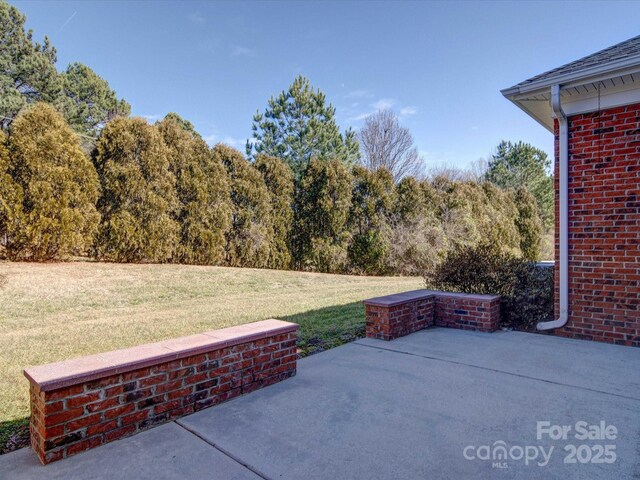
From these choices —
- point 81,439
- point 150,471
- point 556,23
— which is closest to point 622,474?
point 150,471

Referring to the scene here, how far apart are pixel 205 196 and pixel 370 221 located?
6111 mm

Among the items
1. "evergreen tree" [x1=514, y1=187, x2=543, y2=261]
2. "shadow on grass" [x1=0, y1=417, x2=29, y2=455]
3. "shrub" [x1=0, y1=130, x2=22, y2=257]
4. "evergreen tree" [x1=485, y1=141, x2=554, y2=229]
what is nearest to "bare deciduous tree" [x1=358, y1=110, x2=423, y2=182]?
"evergreen tree" [x1=485, y1=141, x2=554, y2=229]

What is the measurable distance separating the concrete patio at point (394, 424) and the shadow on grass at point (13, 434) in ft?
1.00

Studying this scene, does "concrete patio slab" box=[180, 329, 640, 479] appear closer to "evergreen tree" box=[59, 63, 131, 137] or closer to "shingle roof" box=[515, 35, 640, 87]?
"shingle roof" box=[515, 35, 640, 87]

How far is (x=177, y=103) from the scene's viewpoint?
22609mm

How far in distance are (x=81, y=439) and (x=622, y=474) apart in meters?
3.13

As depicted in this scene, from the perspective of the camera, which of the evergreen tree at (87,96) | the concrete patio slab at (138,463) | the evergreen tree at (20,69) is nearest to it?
the concrete patio slab at (138,463)

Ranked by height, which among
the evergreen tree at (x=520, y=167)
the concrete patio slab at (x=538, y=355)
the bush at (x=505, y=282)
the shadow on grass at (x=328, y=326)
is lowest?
the shadow on grass at (x=328, y=326)

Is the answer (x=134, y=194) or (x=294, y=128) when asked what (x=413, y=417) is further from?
(x=294, y=128)

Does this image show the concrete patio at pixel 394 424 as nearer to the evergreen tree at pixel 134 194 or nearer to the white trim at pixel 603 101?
the white trim at pixel 603 101

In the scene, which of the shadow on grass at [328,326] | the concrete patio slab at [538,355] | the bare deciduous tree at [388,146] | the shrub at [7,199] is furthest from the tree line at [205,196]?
the concrete patio slab at [538,355]

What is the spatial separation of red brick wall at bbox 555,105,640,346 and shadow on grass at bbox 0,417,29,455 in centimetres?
582

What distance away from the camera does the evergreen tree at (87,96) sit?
2102 cm

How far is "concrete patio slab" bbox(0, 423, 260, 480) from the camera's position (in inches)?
83.6
